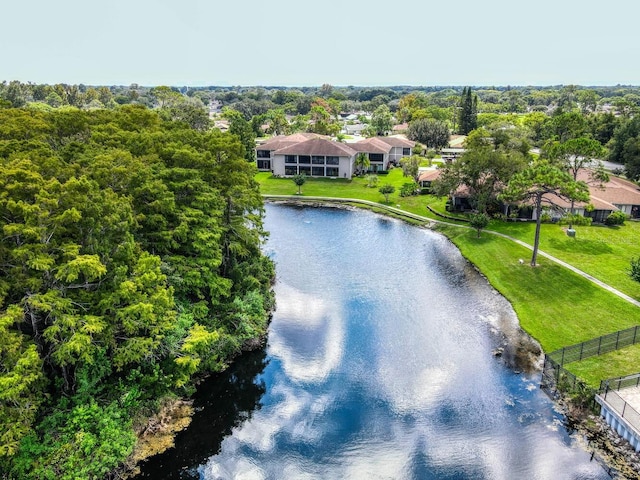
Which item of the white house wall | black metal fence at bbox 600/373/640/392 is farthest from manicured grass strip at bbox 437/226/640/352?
the white house wall

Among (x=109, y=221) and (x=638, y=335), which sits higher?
(x=109, y=221)

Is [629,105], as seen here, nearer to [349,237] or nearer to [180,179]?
[349,237]

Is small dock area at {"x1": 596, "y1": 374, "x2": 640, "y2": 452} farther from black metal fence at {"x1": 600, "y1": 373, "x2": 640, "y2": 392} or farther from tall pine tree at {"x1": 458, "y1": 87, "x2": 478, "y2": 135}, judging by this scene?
tall pine tree at {"x1": 458, "y1": 87, "x2": 478, "y2": 135}

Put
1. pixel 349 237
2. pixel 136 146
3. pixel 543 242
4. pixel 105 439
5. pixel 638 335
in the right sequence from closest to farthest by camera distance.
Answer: pixel 105 439 < pixel 638 335 < pixel 136 146 < pixel 543 242 < pixel 349 237

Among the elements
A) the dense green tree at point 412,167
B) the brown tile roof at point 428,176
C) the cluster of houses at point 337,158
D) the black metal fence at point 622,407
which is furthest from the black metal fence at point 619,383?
the dense green tree at point 412,167

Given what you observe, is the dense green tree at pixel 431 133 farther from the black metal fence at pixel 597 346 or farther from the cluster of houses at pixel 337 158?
the black metal fence at pixel 597 346

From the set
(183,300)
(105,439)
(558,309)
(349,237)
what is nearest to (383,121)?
(349,237)
